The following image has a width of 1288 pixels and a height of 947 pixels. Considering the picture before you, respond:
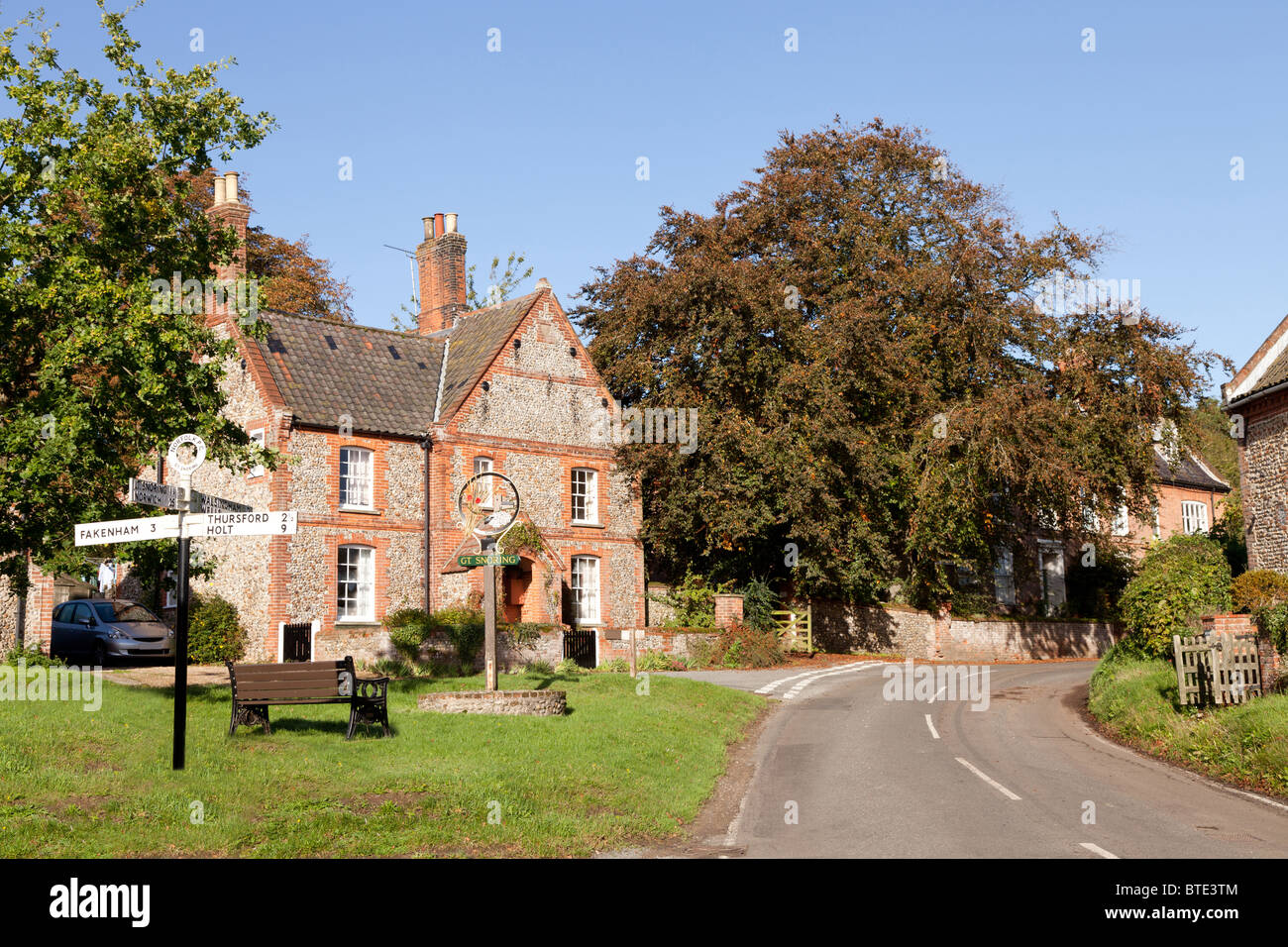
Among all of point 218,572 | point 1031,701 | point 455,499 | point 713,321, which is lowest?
point 1031,701

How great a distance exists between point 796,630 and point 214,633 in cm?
1917

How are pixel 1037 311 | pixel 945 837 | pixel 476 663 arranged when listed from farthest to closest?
pixel 1037 311, pixel 476 663, pixel 945 837

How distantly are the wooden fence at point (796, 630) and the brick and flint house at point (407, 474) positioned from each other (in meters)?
5.23

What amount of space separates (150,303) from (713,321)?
Answer: 2122 centimetres

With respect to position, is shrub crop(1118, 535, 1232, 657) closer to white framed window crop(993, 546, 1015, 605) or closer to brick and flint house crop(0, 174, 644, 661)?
brick and flint house crop(0, 174, 644, 661)

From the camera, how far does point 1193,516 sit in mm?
58906

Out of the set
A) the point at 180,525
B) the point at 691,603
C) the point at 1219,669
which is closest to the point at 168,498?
the point at 180,525

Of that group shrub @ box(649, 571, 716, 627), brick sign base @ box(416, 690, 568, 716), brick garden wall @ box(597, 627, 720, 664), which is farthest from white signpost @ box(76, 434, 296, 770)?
shrub @ box(649, 571, 716, 627)

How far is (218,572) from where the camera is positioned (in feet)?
105

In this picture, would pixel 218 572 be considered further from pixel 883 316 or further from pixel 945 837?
pixel 945 837

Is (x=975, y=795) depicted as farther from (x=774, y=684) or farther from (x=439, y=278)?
(x=439, y=278)

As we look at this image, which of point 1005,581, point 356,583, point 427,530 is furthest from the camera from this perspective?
point 1005,581
